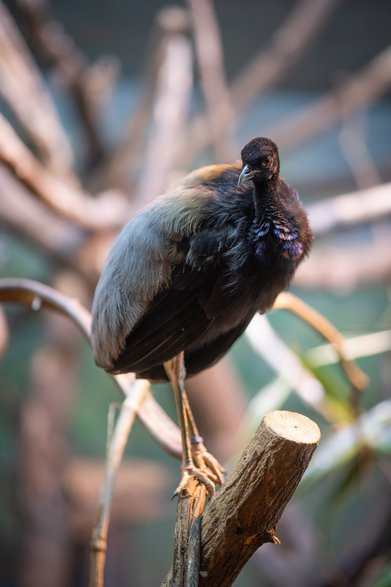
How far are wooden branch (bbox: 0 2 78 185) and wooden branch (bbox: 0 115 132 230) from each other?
90 millimetres

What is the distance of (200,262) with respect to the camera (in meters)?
0.87

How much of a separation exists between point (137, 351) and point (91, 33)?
2.64 m

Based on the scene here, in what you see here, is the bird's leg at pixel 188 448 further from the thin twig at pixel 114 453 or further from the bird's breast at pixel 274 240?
the bird's breast at pixel 274 240

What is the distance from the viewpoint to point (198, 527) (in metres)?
0.82

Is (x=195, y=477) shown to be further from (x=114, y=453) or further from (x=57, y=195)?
(x=57, y=195)

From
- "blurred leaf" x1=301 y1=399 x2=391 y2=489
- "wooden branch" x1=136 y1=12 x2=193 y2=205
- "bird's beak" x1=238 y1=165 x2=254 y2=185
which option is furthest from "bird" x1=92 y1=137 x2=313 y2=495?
"wooden branch" x1=136 y1=12 x2=193 y2=205

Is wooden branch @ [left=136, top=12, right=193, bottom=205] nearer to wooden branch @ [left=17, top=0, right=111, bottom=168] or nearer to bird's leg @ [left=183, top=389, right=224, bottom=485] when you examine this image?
wooden branch @ [left=17, top=0, right=111, bottom=168]

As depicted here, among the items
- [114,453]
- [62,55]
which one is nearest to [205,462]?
[114,453]

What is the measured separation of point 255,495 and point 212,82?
222 centimetres

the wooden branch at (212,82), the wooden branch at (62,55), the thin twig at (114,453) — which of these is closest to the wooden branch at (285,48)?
the wooden branch at (212,82)

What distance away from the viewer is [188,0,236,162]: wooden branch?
2617mm

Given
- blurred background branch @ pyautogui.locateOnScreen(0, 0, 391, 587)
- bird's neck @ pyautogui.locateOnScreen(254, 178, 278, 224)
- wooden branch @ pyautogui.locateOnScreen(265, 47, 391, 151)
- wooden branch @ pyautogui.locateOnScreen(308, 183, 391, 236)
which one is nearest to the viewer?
bird's neck @ pyautogui.locateOnScreen(254, 178, 278, 224)

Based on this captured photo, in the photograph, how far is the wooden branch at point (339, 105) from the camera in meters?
2.81

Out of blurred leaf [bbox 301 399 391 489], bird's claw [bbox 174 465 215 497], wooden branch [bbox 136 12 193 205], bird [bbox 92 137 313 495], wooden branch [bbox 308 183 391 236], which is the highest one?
wooden branch [bbox 136 12 193 205]
